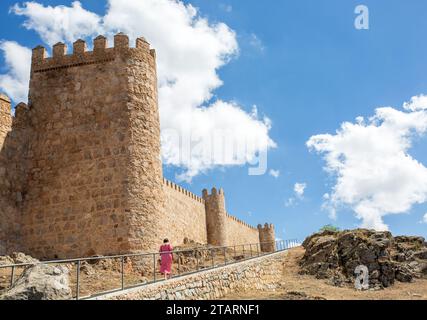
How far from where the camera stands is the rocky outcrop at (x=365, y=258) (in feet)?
67.0

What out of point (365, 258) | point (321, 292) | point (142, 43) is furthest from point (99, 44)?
point (365, 258)

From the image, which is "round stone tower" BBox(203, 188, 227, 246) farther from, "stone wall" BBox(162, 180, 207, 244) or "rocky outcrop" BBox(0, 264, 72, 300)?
"rocky outcrop" BBox(0, 264, 72, 300)

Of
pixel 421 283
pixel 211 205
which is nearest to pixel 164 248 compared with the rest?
pixel 421 283

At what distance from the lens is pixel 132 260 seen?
15.4 meters

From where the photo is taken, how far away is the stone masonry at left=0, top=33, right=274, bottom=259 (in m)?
16.1

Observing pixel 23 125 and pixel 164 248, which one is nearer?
pixel 164 248

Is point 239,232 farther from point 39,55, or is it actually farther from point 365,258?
point 39,55

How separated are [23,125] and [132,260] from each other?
6.91 m

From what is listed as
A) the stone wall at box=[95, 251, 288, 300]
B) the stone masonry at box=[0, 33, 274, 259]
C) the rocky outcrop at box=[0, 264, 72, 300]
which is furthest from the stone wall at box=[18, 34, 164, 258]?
the rocky outcrop at box=[0, 264, 72, 300]

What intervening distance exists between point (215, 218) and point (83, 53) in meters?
19.3

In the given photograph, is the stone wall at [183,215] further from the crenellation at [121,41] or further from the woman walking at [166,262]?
the woman walking at [166,262]

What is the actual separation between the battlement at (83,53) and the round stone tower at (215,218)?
18.0 metres

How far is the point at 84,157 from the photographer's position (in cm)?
1705
